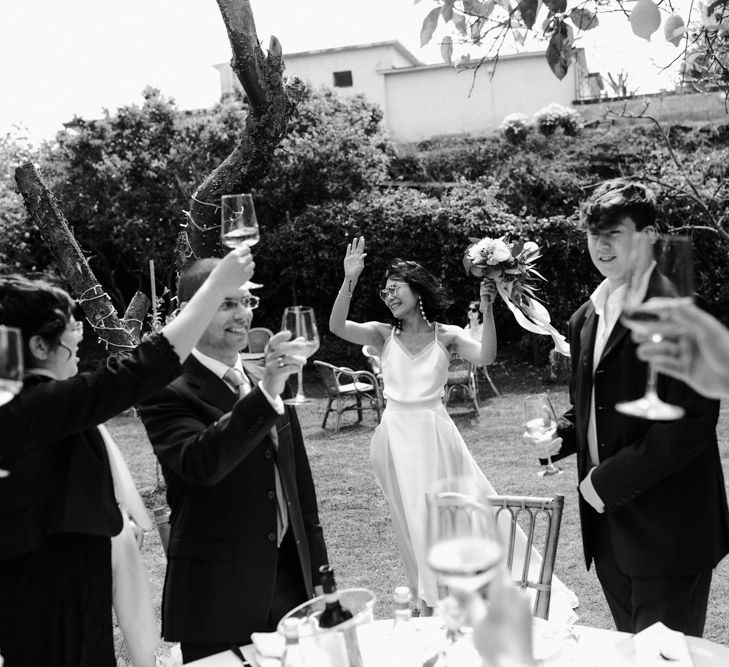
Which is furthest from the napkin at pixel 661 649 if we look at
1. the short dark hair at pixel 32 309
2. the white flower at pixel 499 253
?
the white flower at pixel 499 253

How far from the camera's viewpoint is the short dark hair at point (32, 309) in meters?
2.30

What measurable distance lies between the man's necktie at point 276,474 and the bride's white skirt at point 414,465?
227cm

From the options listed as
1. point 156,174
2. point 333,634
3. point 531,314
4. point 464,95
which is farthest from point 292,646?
point 464,95

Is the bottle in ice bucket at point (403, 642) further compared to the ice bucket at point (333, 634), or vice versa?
the bottle in ice bucket at point (403, 642)

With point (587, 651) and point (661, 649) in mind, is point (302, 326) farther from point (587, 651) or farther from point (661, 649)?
point (661, 649)

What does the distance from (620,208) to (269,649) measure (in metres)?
2.09

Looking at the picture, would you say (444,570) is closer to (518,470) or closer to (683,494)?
(683,494)

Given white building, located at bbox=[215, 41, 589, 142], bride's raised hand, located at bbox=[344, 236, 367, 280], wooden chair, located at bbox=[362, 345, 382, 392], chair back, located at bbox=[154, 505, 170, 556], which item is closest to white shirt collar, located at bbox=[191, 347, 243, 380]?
chair back, located at bbox=[154, 505, 170, 556]

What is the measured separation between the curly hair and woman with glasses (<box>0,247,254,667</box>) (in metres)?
3.15

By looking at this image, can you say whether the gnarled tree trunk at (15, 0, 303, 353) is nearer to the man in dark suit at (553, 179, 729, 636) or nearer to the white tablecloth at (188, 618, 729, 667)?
the man in dark suit at (553, 179, 729, 636)

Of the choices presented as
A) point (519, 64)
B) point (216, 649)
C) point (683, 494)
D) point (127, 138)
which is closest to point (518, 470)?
point (683, 494)

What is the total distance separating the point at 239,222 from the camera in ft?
8.14

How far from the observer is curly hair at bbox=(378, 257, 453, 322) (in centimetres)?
537

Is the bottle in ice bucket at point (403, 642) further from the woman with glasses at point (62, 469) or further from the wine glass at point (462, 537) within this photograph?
the woman with glasses at point (62, 469)
